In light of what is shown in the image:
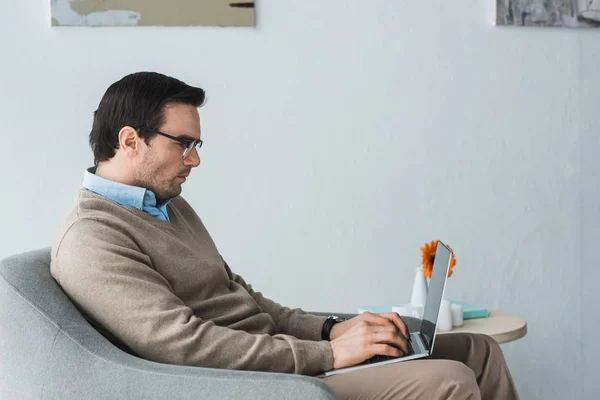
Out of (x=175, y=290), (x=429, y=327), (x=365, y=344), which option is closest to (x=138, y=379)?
(x=175, y=290)

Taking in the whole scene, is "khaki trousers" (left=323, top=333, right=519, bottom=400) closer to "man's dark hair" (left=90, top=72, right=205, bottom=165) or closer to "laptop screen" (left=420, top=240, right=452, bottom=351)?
"laptop screen" (left=420, top=240, right=452, bottom=351)

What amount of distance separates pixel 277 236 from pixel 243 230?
0.41ft

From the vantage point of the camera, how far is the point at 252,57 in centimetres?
278

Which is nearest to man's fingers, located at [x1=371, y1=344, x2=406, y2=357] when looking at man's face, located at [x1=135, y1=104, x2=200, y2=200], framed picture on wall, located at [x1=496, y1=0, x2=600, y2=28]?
man's face, located at [x1=135, y1=104, x2=200, y2=200]

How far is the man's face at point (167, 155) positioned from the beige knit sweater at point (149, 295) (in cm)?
8

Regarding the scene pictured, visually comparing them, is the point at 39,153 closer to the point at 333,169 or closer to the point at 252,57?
the point at 252,57

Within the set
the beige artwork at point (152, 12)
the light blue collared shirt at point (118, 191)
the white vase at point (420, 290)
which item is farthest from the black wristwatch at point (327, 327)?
the beige artwork at point (152, 12)

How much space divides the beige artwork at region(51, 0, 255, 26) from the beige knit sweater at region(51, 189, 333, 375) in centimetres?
116

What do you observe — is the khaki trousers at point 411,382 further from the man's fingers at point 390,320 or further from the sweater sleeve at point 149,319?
the man's fingers at point 390,320

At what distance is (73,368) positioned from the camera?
1437 mm

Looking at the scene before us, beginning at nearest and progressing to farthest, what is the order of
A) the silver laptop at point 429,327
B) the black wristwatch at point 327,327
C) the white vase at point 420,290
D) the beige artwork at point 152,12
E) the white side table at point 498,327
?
the silver laptop at point 429,327, the black wristwatch at point 327,327, the white side table at point 498,327, the white vase at point 420,290, the beige artwork at point 152,12

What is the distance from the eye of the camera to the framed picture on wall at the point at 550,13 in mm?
2943

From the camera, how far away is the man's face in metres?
1.75

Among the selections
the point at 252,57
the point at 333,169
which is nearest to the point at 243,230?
the point at 333,169
